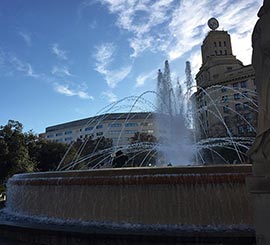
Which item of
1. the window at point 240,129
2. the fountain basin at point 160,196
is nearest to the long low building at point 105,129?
the window at point 240,129

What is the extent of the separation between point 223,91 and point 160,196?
217 feet

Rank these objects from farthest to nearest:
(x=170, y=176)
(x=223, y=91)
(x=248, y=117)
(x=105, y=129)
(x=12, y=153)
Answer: (x=105, y=129), (x=223, y=91), (x=248, y=117), (x=12, y=153), (x=170, y=176)

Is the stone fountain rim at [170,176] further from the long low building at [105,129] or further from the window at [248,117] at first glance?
the long low building at [105,129]

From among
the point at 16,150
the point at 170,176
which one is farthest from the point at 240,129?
the point at 170,176

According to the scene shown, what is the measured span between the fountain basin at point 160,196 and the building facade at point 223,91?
129 ft

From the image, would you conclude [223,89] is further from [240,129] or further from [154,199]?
[154,199]

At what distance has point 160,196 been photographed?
307 inches

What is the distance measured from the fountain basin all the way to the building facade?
39.2 meters

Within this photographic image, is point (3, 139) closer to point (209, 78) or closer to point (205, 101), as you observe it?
point (205, 101)

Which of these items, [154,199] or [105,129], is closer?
[154,199]

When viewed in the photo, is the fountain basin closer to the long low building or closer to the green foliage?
the green foliage

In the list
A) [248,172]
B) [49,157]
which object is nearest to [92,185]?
[248,172]

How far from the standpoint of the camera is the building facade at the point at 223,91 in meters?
53.1

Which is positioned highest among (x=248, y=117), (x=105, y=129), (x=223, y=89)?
(x=223, y=89)
